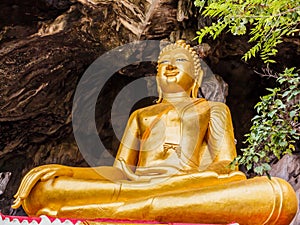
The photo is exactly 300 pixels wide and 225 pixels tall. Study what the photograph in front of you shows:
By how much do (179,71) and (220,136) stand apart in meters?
0.63

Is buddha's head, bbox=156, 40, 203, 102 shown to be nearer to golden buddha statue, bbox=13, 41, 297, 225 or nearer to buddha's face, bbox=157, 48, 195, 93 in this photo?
buddha's face, bbox=157, 48, 195, 93

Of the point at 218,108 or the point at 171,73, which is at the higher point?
the point at 171,73

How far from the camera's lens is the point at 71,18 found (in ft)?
13.7

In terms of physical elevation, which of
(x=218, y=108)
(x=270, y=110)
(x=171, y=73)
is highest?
(x=270, y=110)

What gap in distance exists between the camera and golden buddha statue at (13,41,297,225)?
2643mm

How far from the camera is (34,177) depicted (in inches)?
110

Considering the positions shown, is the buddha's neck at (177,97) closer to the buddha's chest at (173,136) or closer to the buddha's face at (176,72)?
→ the buddha's face at (176,72)

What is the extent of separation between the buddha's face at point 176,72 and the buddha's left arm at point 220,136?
0.28 metres

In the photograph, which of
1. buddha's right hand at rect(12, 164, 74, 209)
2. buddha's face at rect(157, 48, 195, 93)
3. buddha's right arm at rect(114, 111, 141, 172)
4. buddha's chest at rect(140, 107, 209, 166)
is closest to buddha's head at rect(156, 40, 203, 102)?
buddha's face at rect(157, 48, 195, 93)

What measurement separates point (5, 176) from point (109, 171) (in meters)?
1.58

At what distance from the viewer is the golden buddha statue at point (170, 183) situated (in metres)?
2.64

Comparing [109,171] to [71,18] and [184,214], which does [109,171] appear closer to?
[184,214]

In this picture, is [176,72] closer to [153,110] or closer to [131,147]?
[153,110]

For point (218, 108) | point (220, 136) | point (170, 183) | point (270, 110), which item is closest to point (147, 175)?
point (170, 183)
